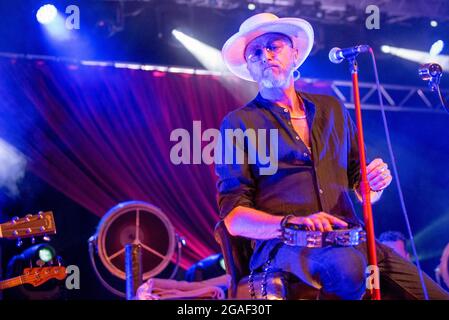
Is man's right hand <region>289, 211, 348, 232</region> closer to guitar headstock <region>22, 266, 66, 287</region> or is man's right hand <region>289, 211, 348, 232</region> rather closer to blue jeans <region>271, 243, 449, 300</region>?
blue jeans <region>271, 243, 449, 300</region>

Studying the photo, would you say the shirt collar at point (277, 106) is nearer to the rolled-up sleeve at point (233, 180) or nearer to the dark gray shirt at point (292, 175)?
the dark gray shirt at point (292, 175)

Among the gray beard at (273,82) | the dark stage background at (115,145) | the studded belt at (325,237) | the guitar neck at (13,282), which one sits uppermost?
the dark stage background at (115,145)

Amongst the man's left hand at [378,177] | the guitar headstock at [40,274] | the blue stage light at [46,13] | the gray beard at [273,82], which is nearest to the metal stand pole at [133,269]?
the guitar headstock at [40,274]

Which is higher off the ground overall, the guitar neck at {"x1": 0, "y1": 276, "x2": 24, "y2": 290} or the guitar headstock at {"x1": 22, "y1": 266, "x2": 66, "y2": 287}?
the guitar headstock at {"x1": 22, "y1": 266, "x2": 66, "y2": 287}

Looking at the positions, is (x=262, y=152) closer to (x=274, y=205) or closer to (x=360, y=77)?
(x=274, y=205)

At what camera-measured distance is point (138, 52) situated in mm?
7926

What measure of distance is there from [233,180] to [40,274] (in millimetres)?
2597

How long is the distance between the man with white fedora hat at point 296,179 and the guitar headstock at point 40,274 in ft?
7.90

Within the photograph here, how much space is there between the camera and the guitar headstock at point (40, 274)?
195 inches

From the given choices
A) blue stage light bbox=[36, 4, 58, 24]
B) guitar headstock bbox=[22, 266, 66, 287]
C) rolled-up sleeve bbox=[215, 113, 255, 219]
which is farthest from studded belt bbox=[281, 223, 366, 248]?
blue stage light bbox=[36, 4, 58, 24]

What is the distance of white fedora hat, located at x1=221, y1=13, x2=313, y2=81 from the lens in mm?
3334

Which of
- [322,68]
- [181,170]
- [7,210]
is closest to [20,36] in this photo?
[7,210]

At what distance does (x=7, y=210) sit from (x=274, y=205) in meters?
5.49
